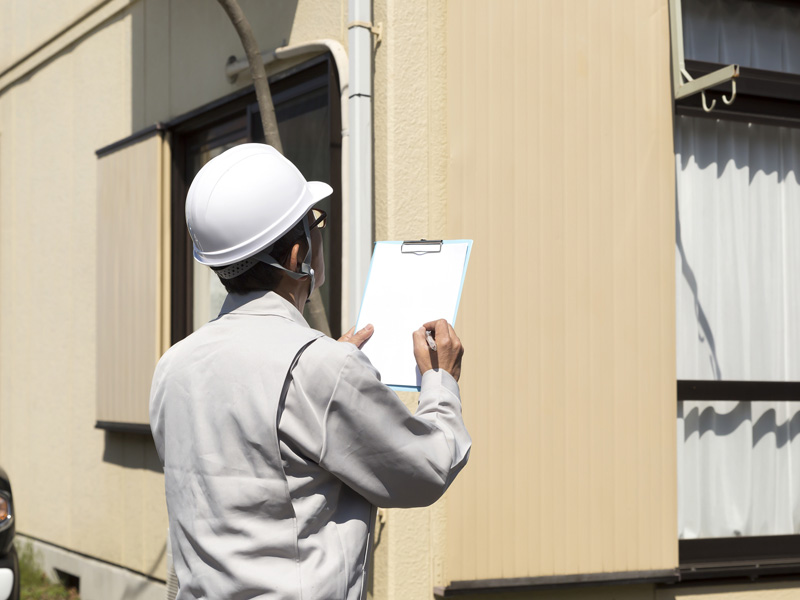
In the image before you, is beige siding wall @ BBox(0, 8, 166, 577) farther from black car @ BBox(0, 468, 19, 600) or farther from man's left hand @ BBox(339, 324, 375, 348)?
man's left hand @ BBox(339, 324, 375, 348)

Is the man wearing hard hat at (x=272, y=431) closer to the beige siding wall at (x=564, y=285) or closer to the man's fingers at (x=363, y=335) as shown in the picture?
the man's fingers at (x=363, y=335)

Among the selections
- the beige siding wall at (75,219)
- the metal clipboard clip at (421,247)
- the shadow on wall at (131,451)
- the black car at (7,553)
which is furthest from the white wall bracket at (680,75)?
the black car at (7,553)

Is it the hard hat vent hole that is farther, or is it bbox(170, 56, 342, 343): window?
bbox(170, 56, 342, 343): window

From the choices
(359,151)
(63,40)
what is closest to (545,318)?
(359,151)

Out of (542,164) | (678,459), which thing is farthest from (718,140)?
(678,459)

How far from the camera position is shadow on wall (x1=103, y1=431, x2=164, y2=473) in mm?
6268

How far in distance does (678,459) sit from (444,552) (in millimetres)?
1391

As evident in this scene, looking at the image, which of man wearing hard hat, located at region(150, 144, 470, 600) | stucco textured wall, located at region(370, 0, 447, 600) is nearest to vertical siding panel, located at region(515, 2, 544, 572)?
stucco textured wall, located at region(370, 0, 447, 600)

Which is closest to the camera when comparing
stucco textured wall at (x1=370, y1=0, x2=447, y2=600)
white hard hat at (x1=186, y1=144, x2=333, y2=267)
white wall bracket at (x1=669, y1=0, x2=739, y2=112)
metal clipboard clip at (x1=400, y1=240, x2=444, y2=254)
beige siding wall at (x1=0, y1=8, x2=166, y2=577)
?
white hard hat at (x1=186, y1=144, x2=333, y2=267)

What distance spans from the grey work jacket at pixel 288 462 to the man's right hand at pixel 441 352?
0.23 metres

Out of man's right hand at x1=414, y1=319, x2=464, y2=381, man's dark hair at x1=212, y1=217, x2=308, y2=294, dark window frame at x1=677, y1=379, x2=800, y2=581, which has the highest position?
man's dark hair at x1=212, y1=217, x2=308, y2=294

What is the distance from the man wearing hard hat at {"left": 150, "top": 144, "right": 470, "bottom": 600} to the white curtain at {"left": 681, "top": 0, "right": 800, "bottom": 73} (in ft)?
12.3

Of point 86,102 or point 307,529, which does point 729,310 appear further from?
point 86,102

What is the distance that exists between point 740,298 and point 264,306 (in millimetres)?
3781
